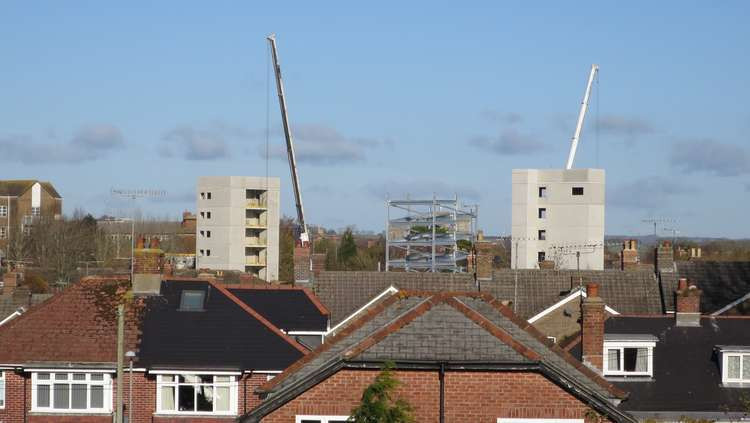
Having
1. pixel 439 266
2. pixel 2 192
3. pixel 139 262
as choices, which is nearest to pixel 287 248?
pixel 2 192

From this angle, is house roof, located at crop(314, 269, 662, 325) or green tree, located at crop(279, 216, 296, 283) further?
green tree, located at crop(279, 216, 296, 283)

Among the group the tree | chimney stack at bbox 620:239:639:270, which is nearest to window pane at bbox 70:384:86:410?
the tree

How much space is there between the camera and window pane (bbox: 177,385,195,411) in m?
31.2

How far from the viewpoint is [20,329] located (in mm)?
32250

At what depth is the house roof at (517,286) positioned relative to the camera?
47219 millimetres

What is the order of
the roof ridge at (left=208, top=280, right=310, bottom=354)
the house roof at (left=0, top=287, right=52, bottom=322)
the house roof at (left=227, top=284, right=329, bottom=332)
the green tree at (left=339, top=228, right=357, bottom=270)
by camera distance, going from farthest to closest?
the green tree at (left=339, top=228, right=357, bottom=270)
the house roof at (left=0, top=287, right=52, bottom=322)
the house roof at (left=227, top=284, right=329, bottom=332)
the roof ridge at (left=208, top=280, right=310, bottom=354)

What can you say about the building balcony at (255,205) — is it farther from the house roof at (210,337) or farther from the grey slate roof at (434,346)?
the grey slate roof at (434,346)

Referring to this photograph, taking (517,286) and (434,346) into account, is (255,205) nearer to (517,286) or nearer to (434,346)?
(517,286)

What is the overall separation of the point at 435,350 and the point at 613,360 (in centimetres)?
1200

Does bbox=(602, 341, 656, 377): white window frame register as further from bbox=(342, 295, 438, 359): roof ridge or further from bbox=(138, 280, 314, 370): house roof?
bbox=(342, 295, 438, 359): roof ridge

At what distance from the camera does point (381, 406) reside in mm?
19109

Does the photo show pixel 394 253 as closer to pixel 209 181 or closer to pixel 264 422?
pixel 209 181

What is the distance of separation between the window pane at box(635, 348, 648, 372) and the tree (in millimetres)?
12947

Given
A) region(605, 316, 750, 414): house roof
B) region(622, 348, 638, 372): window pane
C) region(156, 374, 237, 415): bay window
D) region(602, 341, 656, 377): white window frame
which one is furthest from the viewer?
region(622, 348, 638, 372): window pane
